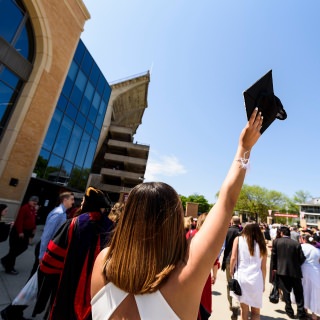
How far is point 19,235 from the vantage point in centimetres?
511

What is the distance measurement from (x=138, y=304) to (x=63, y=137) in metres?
14.7

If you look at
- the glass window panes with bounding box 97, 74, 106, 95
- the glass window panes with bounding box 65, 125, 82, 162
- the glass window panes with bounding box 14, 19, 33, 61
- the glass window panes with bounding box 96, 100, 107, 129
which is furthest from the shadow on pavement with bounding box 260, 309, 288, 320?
the glass window panes with bounding box 97, 74, 106, 95

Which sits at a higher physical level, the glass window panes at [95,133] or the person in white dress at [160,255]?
the glass window panes at [95,133]

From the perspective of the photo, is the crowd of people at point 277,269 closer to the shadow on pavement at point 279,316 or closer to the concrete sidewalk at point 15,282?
the shadow on pavement at point 279,316

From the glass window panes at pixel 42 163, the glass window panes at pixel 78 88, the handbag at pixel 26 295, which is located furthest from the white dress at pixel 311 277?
the glass window panes at pixel 78 88

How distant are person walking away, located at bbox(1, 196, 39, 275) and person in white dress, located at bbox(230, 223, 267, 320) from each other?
4950mm

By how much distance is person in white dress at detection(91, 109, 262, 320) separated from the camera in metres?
0.94

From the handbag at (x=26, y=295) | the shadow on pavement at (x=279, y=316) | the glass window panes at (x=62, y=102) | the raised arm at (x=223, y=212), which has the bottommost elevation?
the shadow on pavement at (x=279, y=316)

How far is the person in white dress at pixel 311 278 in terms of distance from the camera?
15.9 feet

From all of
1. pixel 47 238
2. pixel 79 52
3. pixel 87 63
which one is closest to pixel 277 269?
pixel 47 238

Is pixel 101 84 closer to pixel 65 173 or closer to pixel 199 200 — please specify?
pixel 65 173

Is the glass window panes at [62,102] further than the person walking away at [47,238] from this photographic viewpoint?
Yes

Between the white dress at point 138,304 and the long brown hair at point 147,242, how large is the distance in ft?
0.12

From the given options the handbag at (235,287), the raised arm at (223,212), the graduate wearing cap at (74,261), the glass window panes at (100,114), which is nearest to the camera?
the raised arm at (223,212)
